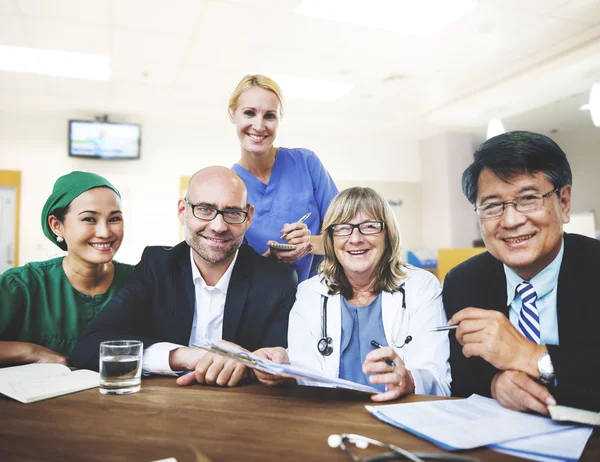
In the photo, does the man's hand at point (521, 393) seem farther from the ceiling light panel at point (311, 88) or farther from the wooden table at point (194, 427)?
the ceiling light panel at point (311, 88)

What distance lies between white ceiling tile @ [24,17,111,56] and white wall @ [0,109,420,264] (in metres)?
2.34

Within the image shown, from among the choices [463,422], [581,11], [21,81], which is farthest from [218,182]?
[21,81]

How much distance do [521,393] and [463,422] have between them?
205 mm

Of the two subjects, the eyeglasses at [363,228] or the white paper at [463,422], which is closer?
the white paper at [463,422]

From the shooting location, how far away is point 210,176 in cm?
187

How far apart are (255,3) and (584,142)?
6927 millimetres

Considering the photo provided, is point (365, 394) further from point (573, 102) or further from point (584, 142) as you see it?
point (584, 142)

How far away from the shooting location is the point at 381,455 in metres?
0.79

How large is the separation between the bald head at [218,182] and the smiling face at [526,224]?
940 millimetres

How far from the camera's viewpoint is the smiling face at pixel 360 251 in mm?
1826

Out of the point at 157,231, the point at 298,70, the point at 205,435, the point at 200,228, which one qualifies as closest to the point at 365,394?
the point at 205,435

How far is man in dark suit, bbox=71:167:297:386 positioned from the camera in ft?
→ 5.72

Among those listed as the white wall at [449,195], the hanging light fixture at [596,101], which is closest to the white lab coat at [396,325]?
the hanging light fixture at [596,101]

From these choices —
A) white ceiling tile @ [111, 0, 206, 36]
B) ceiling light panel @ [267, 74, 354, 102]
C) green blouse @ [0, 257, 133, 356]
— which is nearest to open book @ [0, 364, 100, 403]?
green blouse @ [0, 257, 133, 356]
